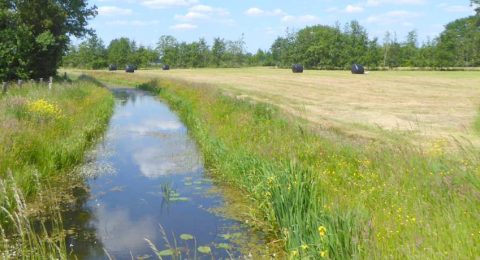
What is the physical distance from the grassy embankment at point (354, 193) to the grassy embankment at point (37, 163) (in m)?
3.48

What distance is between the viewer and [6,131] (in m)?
10.1

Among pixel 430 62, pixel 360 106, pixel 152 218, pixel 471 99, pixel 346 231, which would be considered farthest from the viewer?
pixel 430 62

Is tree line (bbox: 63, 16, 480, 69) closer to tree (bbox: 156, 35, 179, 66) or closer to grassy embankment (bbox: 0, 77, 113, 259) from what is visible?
tree (bbox: 156, 35, 179, 66)

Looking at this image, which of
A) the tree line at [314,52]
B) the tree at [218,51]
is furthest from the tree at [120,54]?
the tree at [218,51]

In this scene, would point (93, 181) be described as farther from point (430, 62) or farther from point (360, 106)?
point (430, 62)

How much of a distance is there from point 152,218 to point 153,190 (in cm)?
224

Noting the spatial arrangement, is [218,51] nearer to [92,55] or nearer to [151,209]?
[92,55]

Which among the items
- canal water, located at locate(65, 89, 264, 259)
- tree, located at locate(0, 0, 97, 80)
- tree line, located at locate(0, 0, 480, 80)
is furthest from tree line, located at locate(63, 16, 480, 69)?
canal water, located at locate(65, 89, 264, 259)

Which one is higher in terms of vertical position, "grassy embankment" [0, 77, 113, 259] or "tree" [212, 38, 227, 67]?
"tree" [212, 38, 227, 67]

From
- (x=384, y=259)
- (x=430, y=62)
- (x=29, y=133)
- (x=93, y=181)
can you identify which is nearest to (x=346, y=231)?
(x=384, y=259)

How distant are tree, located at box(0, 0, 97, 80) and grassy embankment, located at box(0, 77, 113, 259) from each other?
11.8m

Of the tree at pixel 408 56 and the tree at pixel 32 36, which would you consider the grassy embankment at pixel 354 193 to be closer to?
the tree at pixel 32 36

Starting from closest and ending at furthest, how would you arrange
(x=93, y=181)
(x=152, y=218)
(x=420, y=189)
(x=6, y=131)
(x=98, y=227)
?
(x=420, y=189)
(x=98, y=227)
(x=152, y=218)
(x=6, y=131)
(x=93, y=181)

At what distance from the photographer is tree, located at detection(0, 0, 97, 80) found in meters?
27.9
